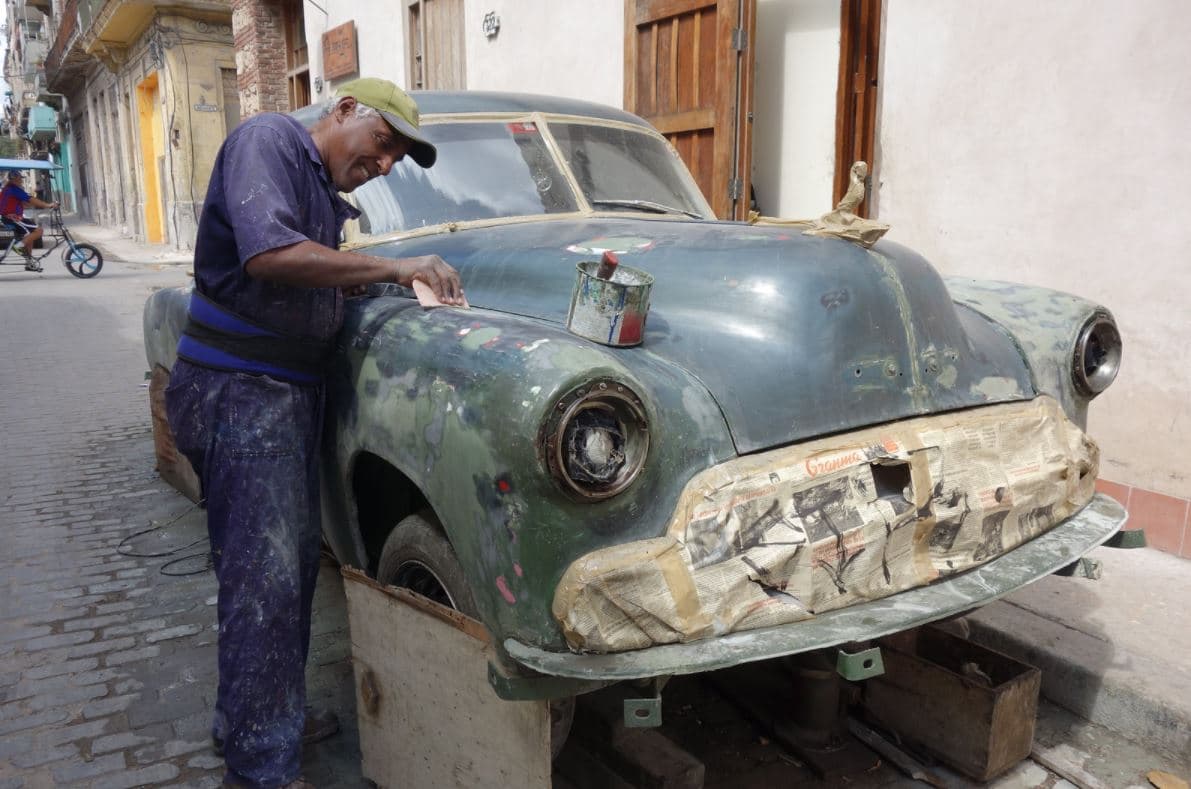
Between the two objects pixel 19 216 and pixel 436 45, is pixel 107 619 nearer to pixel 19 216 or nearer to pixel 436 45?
pixel 436 45

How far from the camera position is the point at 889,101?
4.99 m

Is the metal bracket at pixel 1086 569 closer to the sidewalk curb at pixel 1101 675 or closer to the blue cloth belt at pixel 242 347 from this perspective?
the sidewalk curb at pixel 1101 675

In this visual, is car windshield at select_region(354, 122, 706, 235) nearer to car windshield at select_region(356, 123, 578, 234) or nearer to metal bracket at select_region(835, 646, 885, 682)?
car windshield at select_region(356, 123, 578, 234)

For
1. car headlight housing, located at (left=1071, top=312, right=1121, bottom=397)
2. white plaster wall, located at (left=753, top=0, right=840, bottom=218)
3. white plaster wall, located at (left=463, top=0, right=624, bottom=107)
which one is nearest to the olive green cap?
car headlight housing, located at (left=1071, top=312, right=1121, bottom=397)

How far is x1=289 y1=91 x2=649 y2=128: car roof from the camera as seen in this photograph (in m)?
3.48

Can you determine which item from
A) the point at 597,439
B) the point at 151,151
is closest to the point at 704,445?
the point at 597,439

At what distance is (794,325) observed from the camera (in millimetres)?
2305

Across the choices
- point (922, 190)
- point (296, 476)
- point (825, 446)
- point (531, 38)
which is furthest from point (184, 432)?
point (531, 38)

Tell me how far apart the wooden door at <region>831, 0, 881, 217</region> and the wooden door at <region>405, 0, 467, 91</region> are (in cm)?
470

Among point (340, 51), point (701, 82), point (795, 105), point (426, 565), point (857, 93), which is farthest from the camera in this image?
point (340, 51)

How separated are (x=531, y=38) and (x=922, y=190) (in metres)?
4.45

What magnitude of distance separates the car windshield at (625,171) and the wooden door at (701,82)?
1910 mm

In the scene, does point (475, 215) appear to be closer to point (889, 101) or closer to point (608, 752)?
point (608, 752)

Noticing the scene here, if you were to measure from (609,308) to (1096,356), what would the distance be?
5.92ft
